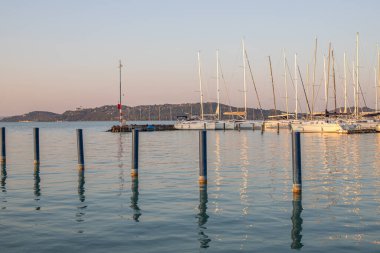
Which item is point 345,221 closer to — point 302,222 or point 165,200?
point 302,222

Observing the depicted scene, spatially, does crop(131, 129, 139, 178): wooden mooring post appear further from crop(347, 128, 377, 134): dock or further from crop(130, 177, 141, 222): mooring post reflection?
Answer: crop(347, 128, 377, 134): dock

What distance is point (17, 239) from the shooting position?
39.3ft

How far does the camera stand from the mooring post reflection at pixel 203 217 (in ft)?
38.7

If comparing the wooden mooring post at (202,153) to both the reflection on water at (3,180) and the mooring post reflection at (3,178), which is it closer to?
the reflection on water at (3,180)

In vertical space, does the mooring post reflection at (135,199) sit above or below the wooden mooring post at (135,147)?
below

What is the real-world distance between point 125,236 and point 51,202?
5.66 m

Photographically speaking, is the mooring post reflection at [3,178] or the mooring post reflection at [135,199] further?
the mooring post reflection at [3,178]

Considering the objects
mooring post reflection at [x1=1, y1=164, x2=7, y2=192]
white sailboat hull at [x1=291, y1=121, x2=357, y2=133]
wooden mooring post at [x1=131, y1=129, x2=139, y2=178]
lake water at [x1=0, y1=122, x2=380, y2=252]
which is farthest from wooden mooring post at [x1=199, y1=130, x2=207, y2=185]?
white sailboat hull at [x1=291, y1=121, x2=357, y2=133]

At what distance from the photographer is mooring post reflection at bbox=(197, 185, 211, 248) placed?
11.8 metres

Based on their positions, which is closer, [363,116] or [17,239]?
[17,239]

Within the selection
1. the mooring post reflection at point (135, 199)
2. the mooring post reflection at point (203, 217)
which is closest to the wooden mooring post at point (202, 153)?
the mooring post reflection at point (203, 217)

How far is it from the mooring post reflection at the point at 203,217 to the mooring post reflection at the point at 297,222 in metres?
2.05

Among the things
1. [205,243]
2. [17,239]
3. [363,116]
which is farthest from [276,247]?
[363,116]

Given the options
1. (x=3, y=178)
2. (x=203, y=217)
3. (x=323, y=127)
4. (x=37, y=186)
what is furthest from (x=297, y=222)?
(x=323, y=127)
